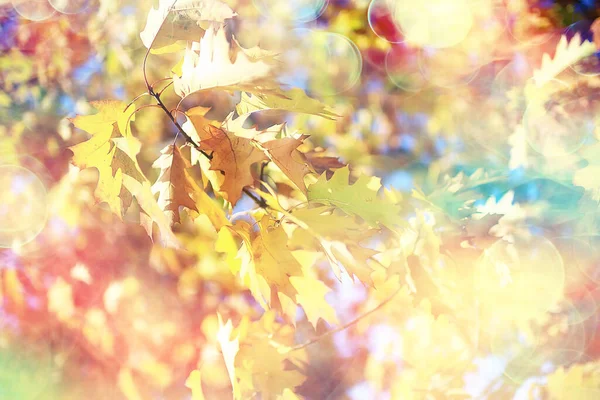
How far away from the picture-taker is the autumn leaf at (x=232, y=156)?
18 cm

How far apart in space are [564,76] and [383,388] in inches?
25.5

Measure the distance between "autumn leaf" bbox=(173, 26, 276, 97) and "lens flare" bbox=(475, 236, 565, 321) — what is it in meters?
0.45

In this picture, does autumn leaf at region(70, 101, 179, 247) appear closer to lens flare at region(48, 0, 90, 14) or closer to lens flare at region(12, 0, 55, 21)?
lens flare at region(48, 0, 90, 14)

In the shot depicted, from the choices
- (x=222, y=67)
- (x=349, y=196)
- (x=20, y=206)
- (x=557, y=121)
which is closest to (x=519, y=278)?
(x=557, y=121)

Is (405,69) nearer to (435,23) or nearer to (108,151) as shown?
(435,23)

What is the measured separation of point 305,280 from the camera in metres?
0.32

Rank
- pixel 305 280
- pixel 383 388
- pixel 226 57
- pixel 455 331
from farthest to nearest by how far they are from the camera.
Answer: pixel 383 388 < pixel 455 331 < pixel 305 280 < pixel 226 57

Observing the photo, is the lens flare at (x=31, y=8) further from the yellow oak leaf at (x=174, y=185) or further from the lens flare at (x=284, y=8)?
the yellow oak leaf at (x=174, y=185)

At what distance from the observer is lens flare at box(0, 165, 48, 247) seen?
750 millimetres

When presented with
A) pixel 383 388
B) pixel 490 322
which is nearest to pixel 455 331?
pixel 490 322

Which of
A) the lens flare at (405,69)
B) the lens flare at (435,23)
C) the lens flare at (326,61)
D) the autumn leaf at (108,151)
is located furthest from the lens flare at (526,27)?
the autumn leaf at (108,151)

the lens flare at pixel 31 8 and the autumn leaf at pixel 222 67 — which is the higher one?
the autumn leaf at pixel 222 67

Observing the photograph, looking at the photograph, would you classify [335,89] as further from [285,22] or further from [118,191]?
[118,191]

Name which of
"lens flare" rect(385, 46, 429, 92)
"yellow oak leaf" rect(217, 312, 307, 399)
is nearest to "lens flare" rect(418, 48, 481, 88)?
"lens flare" rect(385, 46, 429, 92)
